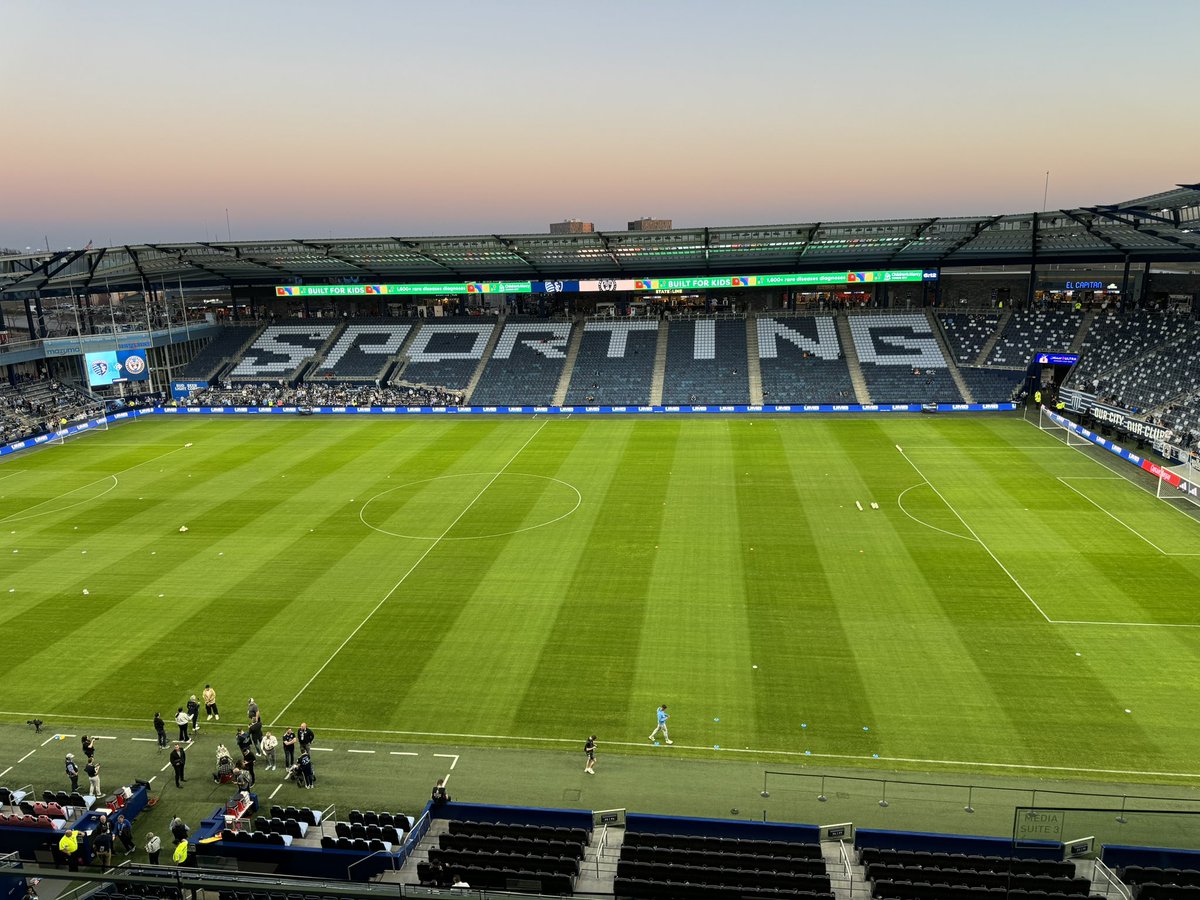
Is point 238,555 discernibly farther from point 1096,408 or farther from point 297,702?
point 1096,408

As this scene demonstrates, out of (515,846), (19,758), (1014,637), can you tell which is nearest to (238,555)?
(19,758)

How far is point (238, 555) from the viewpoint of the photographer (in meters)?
32.1

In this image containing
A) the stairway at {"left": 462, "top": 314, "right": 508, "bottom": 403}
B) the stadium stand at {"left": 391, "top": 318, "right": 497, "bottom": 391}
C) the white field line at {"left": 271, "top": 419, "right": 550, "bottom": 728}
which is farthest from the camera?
the stadium stand at {"left": 391, "top": 318, "right": 497, "bottom": 391}

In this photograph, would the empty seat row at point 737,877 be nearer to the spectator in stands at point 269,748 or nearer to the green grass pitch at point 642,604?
the green grass pitch at point 642,604

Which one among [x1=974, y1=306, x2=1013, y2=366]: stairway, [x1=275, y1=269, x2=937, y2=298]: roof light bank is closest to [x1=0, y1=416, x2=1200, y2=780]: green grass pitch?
[x1=974, y1=306, x2=1013, y2=366]: stairway

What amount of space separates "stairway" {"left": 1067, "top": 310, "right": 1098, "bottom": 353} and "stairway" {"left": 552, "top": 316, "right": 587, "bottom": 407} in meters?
41.9

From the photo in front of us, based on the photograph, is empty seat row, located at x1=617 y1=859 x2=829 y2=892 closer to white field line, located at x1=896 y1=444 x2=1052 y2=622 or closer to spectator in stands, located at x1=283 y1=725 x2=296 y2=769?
spectator in stands, located at x1=283 y1=725 x2=296 y2=769

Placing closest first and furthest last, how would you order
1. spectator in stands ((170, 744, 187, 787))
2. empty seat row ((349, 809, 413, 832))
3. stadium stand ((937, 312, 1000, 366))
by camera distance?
empty seat row ((349, 809, 413, 832)) < spectator in stands ((170, 744, 187, 787)) < stadium stand ((937, 312, 1000, 366))

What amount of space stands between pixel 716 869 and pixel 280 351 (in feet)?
247

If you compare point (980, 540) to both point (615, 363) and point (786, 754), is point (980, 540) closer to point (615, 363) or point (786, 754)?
point (786, 754)

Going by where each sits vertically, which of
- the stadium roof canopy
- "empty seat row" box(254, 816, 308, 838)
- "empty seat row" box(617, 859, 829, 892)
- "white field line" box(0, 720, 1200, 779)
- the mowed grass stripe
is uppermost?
the stadium roof canopy

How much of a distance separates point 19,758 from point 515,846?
46.1 ft

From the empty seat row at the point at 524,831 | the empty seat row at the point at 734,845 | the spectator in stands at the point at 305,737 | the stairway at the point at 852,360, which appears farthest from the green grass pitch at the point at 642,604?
the stairway at the point at 852,360

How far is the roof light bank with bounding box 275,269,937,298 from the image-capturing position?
70.9 m
